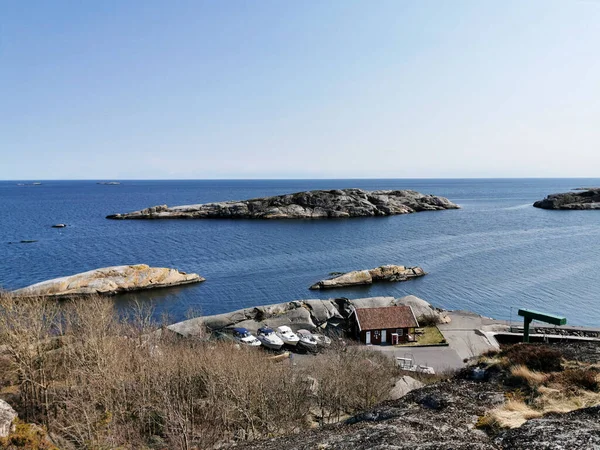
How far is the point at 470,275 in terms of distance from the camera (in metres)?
67.4

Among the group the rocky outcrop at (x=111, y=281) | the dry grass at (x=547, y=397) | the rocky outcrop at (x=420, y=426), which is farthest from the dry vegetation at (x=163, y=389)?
the rocky outcrop at (x=111, y=281)

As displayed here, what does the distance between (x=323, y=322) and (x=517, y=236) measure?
73773 mm

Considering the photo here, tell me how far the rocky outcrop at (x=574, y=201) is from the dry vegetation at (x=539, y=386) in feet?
557

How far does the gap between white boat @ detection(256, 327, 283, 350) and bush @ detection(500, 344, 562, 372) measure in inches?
915

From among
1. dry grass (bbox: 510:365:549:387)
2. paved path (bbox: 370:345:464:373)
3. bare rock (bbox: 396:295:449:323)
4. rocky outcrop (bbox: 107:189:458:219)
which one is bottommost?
paved path (bbox: 370:345:464:373)

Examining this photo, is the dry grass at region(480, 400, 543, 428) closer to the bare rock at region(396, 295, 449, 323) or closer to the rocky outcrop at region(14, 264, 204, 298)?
the bare rock at region(396, 295, 449, 323)

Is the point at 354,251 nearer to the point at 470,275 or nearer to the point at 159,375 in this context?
the point at 470,275

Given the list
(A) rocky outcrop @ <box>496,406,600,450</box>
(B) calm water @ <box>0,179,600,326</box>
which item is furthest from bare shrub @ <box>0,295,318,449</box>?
(B) calm water @ <box>0,179,600,326</box>

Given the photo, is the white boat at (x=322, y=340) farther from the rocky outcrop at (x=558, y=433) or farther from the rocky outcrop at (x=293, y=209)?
the rocky outcrop at (x=293, y=209)

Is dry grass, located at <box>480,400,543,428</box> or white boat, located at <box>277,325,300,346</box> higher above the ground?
dry grass, located at <box>480,400,543,428</box>

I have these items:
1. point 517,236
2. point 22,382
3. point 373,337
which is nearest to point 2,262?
point 22,382

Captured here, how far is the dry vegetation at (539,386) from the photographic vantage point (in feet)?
46.2

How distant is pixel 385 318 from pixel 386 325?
801mm

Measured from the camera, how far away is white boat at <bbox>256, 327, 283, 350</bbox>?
39719 mm
